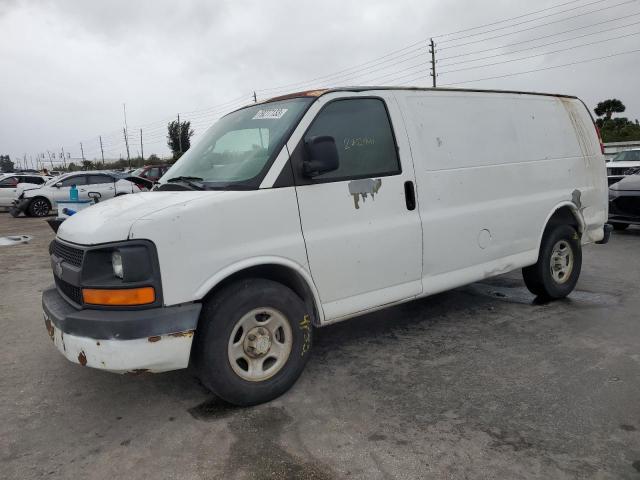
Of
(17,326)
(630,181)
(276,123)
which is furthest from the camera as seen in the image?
(630,181)

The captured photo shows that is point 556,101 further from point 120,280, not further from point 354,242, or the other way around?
point 120,280

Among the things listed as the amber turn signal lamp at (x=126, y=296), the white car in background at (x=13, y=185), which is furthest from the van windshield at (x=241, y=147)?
the white car in background at (x=13, y=185)

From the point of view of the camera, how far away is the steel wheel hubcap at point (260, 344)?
3148mm

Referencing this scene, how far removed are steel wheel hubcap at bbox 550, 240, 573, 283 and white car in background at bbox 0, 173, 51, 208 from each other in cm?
2078

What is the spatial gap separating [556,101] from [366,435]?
4.06 meters

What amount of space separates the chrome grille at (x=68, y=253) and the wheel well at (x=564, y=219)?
418 cm

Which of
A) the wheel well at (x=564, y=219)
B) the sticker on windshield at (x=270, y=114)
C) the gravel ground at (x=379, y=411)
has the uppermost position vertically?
the sticker on windshield at (x=270, y=114)

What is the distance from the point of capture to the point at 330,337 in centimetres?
452

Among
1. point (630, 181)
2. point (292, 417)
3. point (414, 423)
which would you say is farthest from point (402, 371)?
point (630, 181)

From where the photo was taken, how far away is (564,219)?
5.23 meters

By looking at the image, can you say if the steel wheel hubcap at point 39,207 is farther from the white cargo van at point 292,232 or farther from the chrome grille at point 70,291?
the chrome grille at point 70,291

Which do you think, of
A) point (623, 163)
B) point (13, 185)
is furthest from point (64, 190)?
point (623, 163)

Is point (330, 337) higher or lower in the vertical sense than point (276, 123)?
lower

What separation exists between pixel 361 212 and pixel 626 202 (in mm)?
7418
